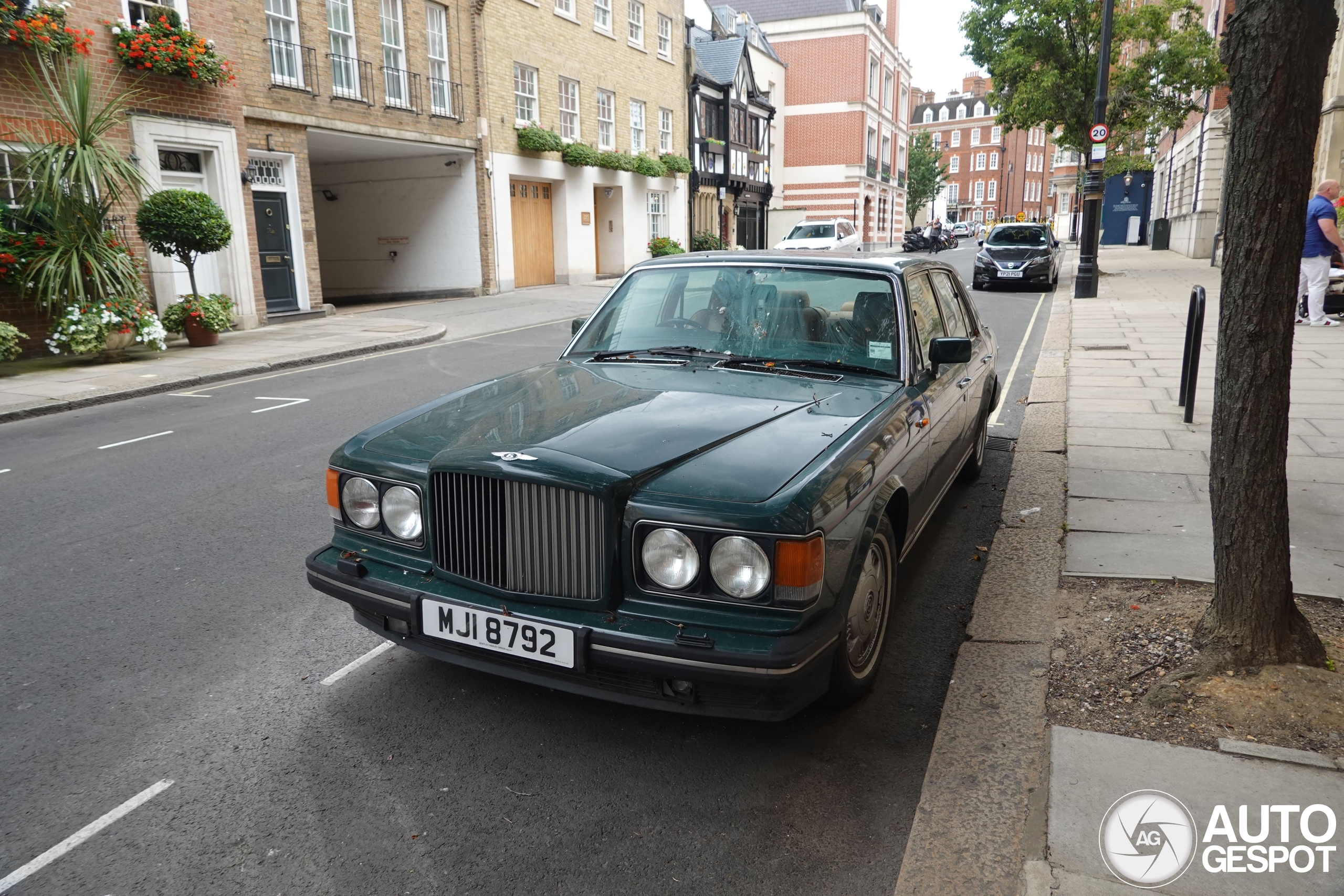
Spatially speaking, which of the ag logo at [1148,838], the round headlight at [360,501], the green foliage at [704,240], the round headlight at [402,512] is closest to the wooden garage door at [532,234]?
the green foliage at [704,240]

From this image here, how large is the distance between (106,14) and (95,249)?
394cm

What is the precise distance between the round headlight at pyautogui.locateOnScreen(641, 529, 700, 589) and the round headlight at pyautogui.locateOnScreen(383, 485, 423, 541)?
86cm

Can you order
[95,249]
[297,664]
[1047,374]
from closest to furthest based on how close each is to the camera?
[297,664] < [1047,374] < [95,249]

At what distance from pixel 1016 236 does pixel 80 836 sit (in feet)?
78.3

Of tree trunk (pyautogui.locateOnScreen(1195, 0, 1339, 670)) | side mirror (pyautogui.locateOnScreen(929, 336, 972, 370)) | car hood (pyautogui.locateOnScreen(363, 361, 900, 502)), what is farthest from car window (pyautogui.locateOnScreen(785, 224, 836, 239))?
tree trunk (pyautogui.locateOnScreen(1195, 0, 1339, 670))

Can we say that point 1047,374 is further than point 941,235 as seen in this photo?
No

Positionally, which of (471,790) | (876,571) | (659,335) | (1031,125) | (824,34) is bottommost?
(471,790)

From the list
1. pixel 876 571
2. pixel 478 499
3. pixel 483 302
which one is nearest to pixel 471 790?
pixel 478 499

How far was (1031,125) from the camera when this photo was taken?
25109 millimetres

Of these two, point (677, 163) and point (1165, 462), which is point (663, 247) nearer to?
point (677, 163)

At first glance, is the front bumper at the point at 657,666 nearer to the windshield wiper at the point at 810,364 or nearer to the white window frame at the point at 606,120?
the windshield wiper at the point at 810,364

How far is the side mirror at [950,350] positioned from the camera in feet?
13.3

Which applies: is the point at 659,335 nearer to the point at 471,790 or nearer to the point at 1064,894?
the point at 471,790

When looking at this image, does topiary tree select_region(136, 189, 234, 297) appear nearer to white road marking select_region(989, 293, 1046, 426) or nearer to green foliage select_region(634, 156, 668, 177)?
white road marking select_region(989, 293, 1046, 426)
